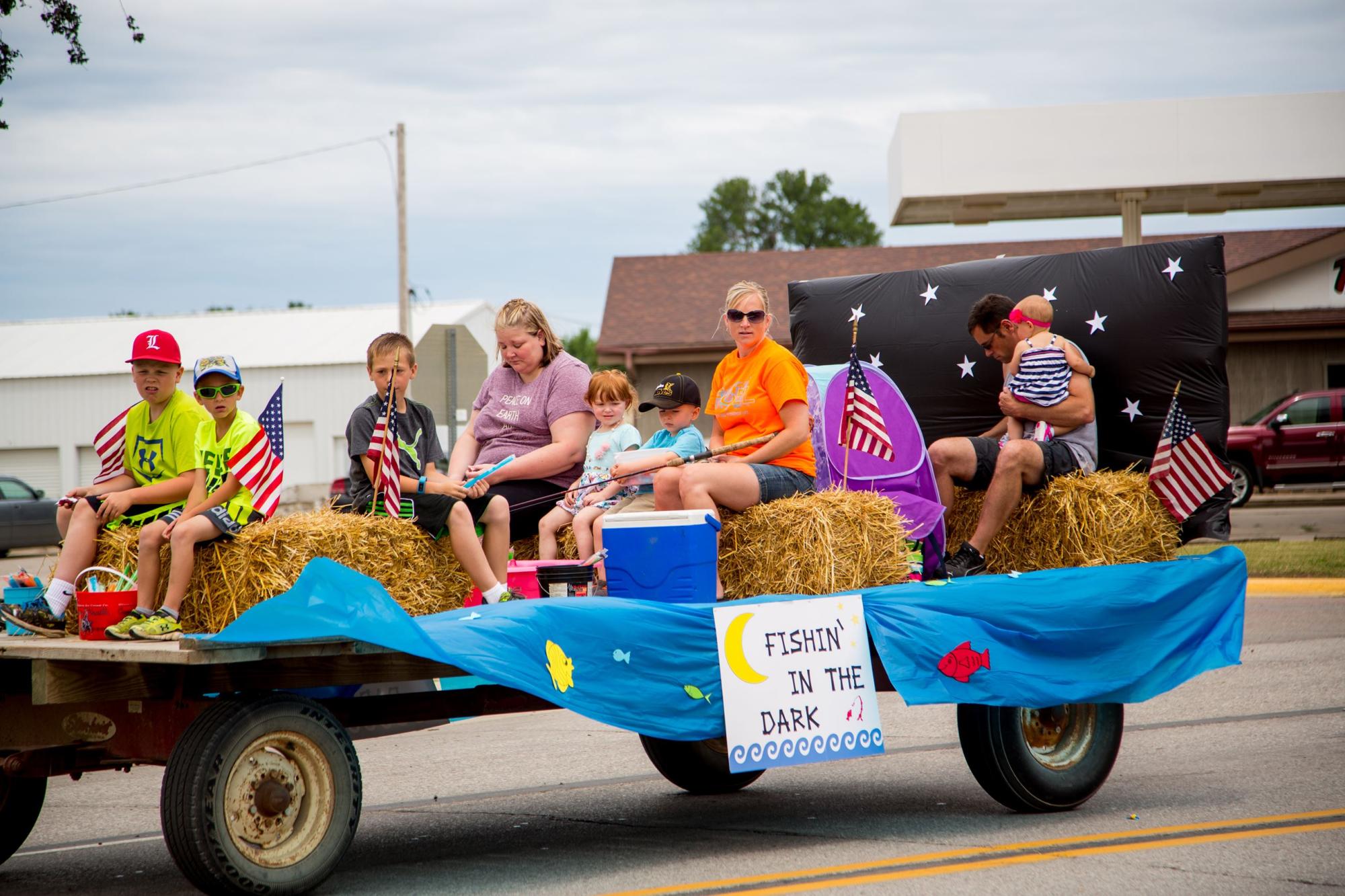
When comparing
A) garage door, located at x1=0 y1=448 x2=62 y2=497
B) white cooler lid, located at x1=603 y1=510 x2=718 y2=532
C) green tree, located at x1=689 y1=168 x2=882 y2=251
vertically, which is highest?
green tree, located at x1=689 y1=168 x2=882 y2=251

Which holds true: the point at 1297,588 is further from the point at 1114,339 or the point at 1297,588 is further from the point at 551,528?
the point at 551,528

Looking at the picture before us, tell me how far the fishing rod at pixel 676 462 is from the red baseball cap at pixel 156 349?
5.68 feet

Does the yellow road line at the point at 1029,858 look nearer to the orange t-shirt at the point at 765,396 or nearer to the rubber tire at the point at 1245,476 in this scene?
the orange t-shirt at the point at 765,396

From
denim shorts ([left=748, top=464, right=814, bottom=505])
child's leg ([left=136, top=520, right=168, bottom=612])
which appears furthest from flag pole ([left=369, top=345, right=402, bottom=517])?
denim shorts ([left=748, top=464, right=814, bottom=505])

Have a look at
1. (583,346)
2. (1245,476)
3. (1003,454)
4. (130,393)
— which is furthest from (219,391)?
(583,346)

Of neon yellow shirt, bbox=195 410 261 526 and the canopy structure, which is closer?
neon yellow shirt, bbox=195 410 261 526

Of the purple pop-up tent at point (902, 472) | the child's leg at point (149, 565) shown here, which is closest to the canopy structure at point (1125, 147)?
the purple pop-up tent at point (902, 472)

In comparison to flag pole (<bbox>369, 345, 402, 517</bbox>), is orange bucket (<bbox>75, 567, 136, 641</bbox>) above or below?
below

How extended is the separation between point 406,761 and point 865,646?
3929 mm

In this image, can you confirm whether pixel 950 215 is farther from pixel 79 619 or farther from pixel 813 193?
pixel 813 193

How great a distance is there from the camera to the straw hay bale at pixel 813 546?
6.01 metres

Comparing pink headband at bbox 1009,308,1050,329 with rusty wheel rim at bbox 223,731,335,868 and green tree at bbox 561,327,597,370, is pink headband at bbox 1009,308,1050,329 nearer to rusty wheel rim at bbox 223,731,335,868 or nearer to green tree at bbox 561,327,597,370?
rusty wheel rim at bbox 223,731,335,868

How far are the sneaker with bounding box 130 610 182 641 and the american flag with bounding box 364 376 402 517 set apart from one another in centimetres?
106

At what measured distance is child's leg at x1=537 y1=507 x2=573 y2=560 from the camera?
270 inches
